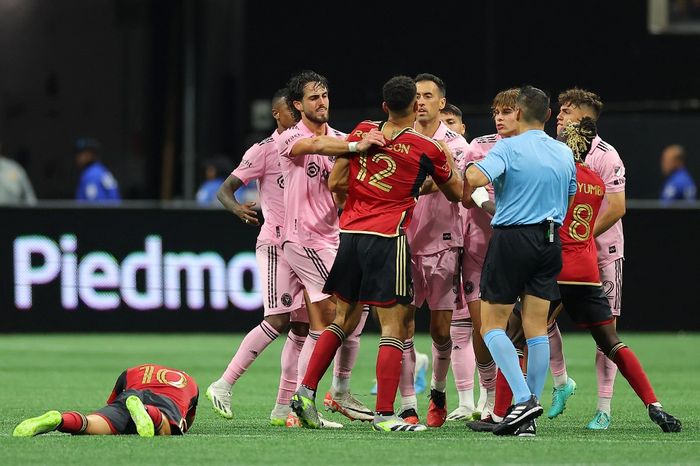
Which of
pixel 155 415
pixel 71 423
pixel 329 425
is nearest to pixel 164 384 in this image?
pixel 155 415

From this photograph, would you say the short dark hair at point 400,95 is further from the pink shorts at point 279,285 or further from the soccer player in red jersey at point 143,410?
the soccer player in red jersey at point 143,410

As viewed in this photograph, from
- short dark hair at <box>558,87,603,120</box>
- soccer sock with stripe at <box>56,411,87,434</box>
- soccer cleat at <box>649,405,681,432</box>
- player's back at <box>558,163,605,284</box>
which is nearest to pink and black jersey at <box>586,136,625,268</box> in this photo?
short dark hair at <box>558,87,603,120</box>

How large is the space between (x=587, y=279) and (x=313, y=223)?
1.91 m

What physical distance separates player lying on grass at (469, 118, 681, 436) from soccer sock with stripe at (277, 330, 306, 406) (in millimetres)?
1339

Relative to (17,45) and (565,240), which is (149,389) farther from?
(17,45)

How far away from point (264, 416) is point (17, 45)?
1691 cm

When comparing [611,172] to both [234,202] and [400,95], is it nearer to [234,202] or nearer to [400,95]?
[400,95]

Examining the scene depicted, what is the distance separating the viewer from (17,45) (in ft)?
86.8

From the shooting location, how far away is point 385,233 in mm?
9641

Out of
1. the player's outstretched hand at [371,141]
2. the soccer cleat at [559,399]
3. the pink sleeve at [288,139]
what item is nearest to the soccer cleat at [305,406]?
the player's outstretched hand at [371,141]

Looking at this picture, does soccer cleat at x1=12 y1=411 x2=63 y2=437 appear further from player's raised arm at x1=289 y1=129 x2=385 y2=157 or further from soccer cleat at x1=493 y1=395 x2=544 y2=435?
soccer cleat at x1=493 y1=395 x2=544 y2=435

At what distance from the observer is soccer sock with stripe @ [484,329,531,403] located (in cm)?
925

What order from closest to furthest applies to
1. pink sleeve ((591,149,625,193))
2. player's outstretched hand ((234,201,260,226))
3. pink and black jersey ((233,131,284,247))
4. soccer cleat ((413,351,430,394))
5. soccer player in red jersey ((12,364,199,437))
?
soccer player in red jersey ((12,364,199,437)) → pink sleeve ((591,149,625,193)) → player's outstretched hand ((234,201,260,226)) → pink and black jersey ((233,131,284,247)) → soccer cleat ((413,351,430,394))

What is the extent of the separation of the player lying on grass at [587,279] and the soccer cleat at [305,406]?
103 cm
